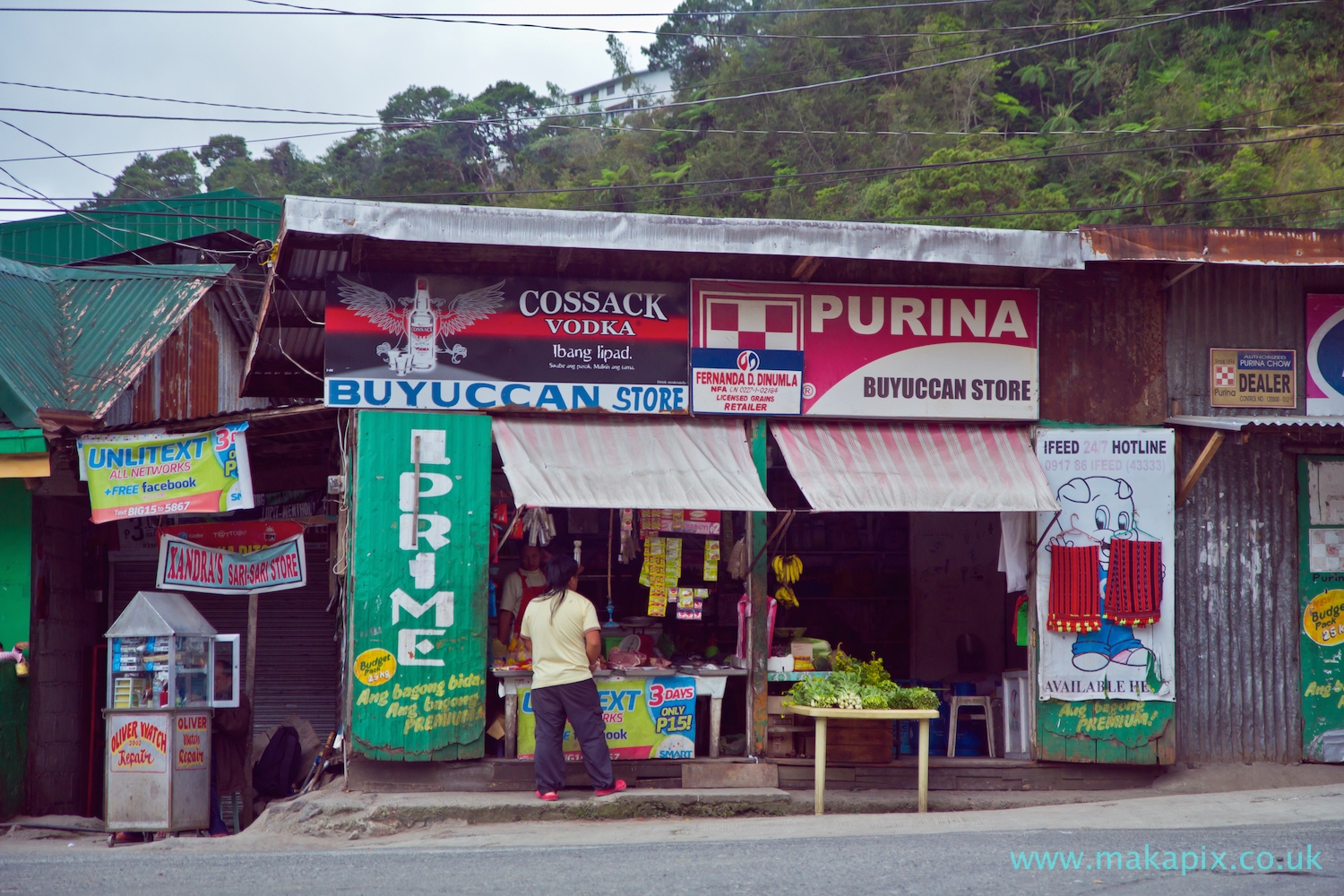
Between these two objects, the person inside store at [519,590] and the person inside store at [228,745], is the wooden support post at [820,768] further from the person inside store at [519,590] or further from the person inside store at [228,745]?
the person inside store at [228,745]

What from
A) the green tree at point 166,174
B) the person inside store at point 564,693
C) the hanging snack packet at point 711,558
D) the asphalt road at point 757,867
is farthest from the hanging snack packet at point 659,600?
the green tree at point 166,174

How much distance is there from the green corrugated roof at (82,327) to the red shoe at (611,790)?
5303 mm

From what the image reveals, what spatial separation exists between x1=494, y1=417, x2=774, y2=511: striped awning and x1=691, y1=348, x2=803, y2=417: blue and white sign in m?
0.16

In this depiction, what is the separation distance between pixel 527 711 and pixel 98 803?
15.8ft

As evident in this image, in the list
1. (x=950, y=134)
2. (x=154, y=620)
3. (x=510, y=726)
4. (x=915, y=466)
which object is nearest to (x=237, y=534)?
(x=154, y=620)

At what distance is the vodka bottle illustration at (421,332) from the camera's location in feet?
26.2

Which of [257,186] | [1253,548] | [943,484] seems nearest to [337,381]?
[943,484]

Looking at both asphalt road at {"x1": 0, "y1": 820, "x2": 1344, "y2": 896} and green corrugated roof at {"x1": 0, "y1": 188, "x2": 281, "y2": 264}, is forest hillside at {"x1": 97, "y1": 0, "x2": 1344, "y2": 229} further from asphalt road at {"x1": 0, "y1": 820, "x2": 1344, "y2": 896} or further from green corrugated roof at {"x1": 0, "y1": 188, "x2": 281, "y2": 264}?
asphalt road at {"x1": 0, "y1": 820, "x2": 1344, "y2": 896}

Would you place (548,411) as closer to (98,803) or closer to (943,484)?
(943,484)

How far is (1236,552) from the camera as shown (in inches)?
341

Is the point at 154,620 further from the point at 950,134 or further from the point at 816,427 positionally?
the point at 950,134

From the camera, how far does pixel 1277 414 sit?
880cm

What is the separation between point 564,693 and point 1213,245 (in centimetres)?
596

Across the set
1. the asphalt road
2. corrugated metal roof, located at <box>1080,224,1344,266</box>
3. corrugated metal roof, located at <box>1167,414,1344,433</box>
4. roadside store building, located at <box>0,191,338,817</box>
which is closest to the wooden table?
the asphalt road
